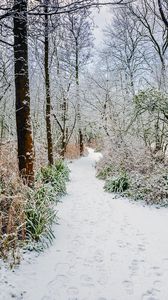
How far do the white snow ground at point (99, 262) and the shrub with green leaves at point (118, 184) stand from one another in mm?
2671

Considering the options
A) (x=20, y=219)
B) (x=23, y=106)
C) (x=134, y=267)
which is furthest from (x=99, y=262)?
(x=23, y=106)

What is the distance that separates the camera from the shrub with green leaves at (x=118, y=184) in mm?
11398

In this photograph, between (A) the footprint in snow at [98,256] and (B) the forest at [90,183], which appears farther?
(A) the footprint in snow at [98,256]

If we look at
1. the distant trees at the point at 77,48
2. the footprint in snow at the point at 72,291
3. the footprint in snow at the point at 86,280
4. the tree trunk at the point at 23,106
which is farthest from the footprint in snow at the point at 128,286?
the distant trees at the point at 77,48

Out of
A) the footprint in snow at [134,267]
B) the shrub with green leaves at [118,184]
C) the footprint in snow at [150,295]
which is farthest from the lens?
the shrub with green leaves at [118,184]

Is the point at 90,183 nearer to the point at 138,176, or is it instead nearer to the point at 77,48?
the point at 138,176

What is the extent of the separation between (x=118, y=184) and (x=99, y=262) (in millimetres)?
6447

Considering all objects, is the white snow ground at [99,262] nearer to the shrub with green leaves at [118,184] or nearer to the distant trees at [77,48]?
the shrub with green leaves at [118,184]

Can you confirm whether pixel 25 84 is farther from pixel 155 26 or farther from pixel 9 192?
pixel 155 26

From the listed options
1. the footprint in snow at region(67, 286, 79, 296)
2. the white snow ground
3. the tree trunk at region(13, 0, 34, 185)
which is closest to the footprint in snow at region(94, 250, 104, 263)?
the white snow ground

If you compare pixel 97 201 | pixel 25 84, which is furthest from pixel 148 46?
pixel 25 84

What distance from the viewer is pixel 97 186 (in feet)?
43.9

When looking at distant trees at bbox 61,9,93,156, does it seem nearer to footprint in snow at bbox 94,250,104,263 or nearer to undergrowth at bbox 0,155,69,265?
undergrowth at bbox 0,155,69,265

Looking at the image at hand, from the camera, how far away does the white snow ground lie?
14.0ft
